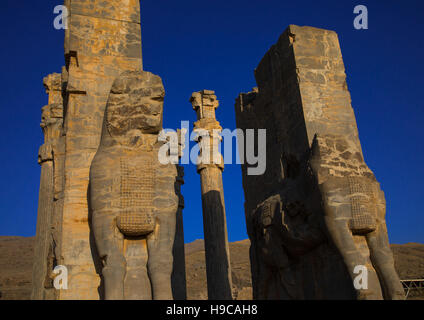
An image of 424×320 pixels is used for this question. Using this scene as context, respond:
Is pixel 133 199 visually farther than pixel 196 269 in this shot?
No

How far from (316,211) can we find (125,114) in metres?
2.58

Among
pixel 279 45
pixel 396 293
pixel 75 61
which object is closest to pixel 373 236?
pixel 396 293

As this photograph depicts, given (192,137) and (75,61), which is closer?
(75,61)

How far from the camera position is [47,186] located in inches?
384

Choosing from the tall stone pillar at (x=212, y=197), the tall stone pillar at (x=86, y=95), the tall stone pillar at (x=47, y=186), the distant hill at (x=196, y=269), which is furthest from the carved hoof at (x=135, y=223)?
the distant hill at (x=196, y=269)

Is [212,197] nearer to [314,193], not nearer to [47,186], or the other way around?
[47,186]

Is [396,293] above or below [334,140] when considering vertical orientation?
below

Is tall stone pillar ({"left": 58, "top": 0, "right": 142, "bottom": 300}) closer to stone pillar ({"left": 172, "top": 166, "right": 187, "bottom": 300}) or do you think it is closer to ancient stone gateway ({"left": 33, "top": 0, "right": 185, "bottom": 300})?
ancient stone gateway ({"left": 33, "top": 0, "right": 185, "bottom": 300})

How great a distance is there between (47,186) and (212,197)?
404 centimetres

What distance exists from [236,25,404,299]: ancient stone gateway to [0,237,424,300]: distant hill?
41.0 feet

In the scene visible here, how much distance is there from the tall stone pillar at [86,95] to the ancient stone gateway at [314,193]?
230cm

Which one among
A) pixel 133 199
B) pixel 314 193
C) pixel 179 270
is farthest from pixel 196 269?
pixel 133 199
